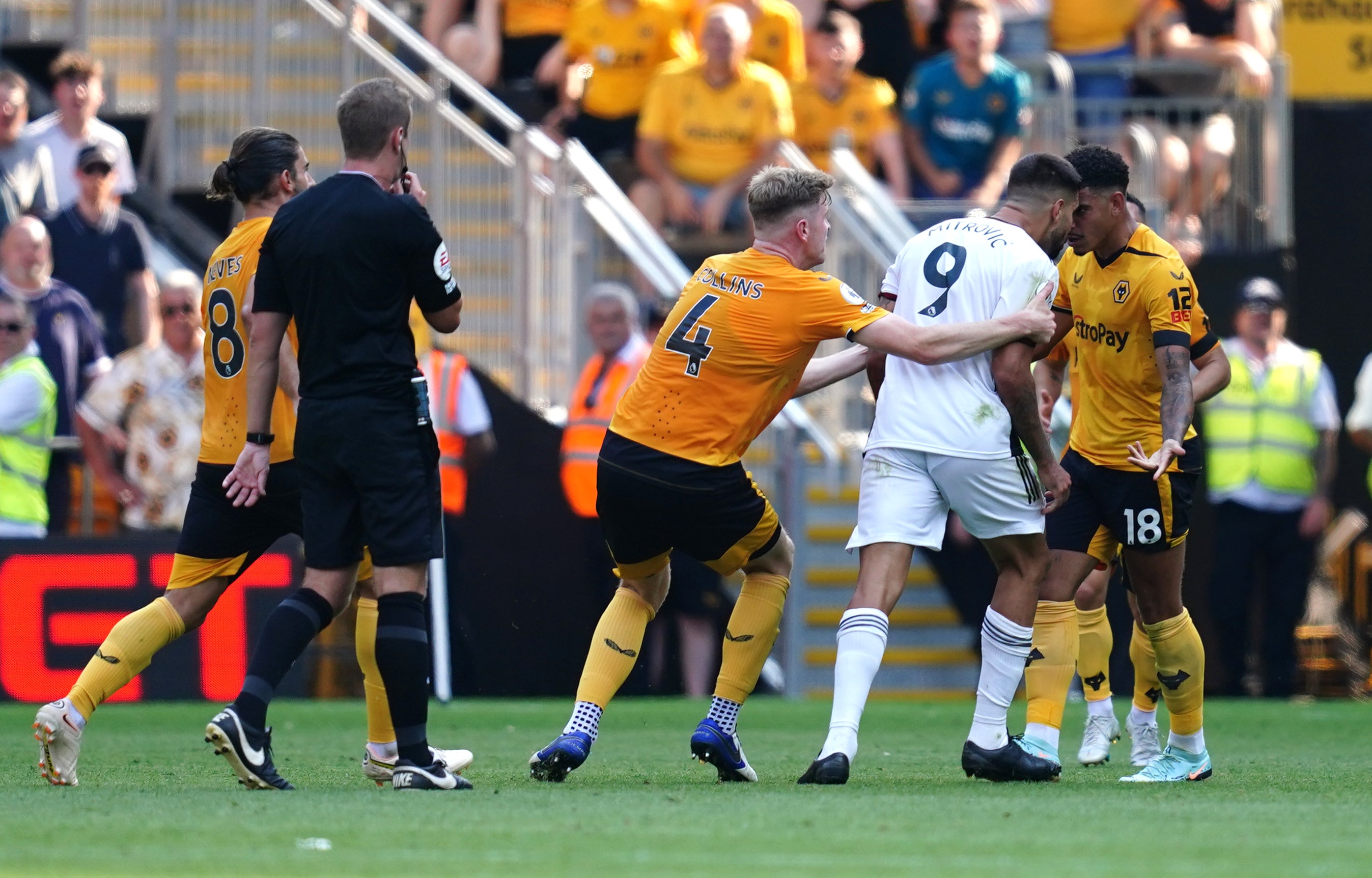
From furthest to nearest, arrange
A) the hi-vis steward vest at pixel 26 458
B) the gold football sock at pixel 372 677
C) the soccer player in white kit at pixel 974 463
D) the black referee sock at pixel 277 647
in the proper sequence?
the hi-vis steward vest at pixel 26 458, the gold football sock at pixel 372 677, the soccer player in white kit at pixel 974 463, the black referee sock at pixel 277 647

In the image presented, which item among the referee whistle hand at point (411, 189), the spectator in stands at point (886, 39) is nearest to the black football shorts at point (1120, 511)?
the referee whistle hand at point (411, 189)

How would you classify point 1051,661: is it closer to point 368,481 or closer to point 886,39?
point 368,481

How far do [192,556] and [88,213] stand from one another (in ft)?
21.3

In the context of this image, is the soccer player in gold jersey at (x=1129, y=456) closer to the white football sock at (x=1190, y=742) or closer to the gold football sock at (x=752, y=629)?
the white football sock at (x=1190, y=742)

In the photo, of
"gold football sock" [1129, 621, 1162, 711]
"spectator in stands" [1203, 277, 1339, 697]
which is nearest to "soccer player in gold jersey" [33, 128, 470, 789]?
"gold football sock" [1129, 621, 1162, 711]

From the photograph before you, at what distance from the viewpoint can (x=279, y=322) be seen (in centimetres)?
702

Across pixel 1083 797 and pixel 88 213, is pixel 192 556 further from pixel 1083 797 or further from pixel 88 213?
pixel 88 213

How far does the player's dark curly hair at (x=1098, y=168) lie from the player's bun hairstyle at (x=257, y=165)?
2825mm

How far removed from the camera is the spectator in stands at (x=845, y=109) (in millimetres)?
15234

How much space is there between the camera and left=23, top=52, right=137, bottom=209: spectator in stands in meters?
13.8

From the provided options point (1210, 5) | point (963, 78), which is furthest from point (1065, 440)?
point (1210, 5)

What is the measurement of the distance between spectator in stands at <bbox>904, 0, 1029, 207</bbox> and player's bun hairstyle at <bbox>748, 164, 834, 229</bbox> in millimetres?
7424

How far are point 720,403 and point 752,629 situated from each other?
0.86 m

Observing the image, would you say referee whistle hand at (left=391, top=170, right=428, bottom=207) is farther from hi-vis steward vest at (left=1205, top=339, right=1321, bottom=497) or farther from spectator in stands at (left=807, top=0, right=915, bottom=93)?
spectator in stands at (left=807, top=0, right=915, bottom=93)
